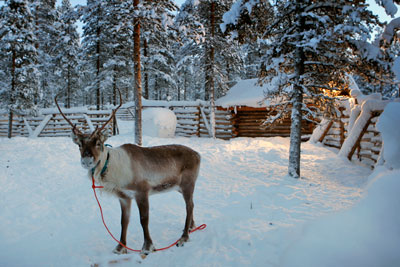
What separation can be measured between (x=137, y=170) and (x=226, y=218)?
2.29 meters

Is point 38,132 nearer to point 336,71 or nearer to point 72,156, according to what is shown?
point 72,156

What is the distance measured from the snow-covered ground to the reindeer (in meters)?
0.35

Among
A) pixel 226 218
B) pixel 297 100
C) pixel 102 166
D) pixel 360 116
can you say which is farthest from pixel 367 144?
pixel 102 166

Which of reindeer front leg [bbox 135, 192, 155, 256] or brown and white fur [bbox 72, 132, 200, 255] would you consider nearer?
brown and white fur [bbox 72, 132, 200, 255]

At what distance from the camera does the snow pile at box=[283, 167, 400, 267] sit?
2.52m

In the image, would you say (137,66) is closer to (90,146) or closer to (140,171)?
(140,171)

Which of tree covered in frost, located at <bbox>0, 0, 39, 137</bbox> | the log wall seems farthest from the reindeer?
tree covered in frost, located at <bbox>0, 0, 39, 137</bbox>

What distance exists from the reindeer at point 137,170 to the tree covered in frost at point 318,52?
15.2 feet

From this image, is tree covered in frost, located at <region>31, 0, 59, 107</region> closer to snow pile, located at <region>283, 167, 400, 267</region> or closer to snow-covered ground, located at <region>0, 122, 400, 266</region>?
snow-covered ground, located at <region>0, 122, 400, 266</region>

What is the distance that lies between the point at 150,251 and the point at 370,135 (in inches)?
366

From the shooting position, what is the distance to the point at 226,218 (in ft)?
15.8

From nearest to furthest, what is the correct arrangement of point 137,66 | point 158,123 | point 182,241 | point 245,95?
point 182,241, point 137,66, point 158,123, point 245,95

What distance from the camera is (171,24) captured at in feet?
33.5

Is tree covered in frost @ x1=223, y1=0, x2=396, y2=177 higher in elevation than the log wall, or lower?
higher
